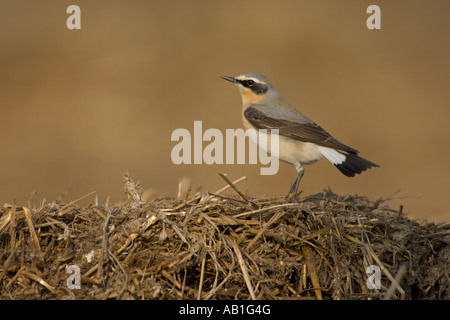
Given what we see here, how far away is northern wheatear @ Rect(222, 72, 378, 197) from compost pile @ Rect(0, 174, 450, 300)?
2085 millimetres

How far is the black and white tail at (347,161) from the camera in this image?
672 cm

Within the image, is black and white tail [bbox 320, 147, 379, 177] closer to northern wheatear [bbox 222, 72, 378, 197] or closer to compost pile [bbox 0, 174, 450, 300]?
northern wheatear [bbox 222, 72, 378, 197]

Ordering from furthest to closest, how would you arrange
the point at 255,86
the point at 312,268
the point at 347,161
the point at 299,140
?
the point at 255,86
the point at 299,140
the point at 347,161
the point at 312,268

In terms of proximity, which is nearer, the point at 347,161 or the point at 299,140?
the point at 347,161

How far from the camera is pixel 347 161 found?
6.89 meters

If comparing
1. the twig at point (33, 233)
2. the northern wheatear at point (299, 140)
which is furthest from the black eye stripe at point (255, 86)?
the twig at point (33, 233)

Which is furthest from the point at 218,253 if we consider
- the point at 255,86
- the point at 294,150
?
the point at 255,86

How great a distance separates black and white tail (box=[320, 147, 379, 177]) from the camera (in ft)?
22.1

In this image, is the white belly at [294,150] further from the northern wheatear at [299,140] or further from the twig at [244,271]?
the twig at [244,271]

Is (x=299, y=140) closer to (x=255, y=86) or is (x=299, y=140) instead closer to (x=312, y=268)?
(x=255, y=86)

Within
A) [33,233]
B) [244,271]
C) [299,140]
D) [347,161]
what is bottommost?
[244,271]

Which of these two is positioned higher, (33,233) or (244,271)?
(33,233)

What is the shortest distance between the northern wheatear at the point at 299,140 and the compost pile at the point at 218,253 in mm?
2085

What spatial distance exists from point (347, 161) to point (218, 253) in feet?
10.00
